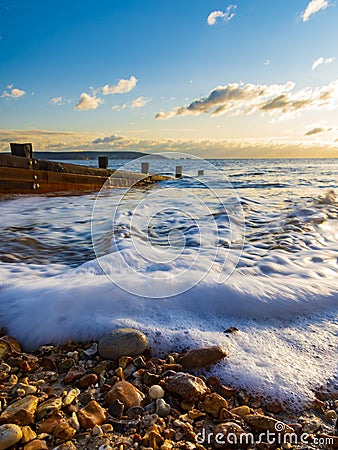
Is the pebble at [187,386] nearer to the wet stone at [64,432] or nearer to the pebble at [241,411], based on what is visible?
the pebble at [241,411]

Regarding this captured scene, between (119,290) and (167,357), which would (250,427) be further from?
(119,290)

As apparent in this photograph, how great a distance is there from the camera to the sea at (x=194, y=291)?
1.82 m

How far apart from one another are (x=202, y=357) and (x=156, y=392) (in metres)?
0.37

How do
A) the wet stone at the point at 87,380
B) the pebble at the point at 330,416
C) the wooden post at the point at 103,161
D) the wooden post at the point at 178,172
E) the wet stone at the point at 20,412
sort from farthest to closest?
the wooden post at the point at 103,161 → the wooden post at the point at 178,172 → the wet stone at the point at 87,380 → the pebble at the point at 330,416 → the wet stone at the point at 20,412

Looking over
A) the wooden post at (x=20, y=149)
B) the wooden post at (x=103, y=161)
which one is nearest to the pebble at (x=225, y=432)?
the wooden post at (x=20, y=149)

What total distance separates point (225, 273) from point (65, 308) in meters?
1.61

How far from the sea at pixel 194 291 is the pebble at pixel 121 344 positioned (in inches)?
5.1

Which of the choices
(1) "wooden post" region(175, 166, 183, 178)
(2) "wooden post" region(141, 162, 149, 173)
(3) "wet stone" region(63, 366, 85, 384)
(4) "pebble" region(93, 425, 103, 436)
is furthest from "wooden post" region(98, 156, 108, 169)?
(4) "pebble" region(93, 425, 103, 436)

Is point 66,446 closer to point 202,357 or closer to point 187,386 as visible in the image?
point 187,386

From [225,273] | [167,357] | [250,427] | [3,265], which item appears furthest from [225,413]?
[3,265]

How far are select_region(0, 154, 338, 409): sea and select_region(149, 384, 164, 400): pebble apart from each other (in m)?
0.37

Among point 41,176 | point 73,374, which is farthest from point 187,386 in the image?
point 41,176

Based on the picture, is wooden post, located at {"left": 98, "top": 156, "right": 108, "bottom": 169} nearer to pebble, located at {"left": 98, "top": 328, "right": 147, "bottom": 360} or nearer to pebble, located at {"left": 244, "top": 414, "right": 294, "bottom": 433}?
pebble, located at {"left": 98, "top": 328, "right": 147, "bottom": 360}

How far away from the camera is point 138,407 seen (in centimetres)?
135
